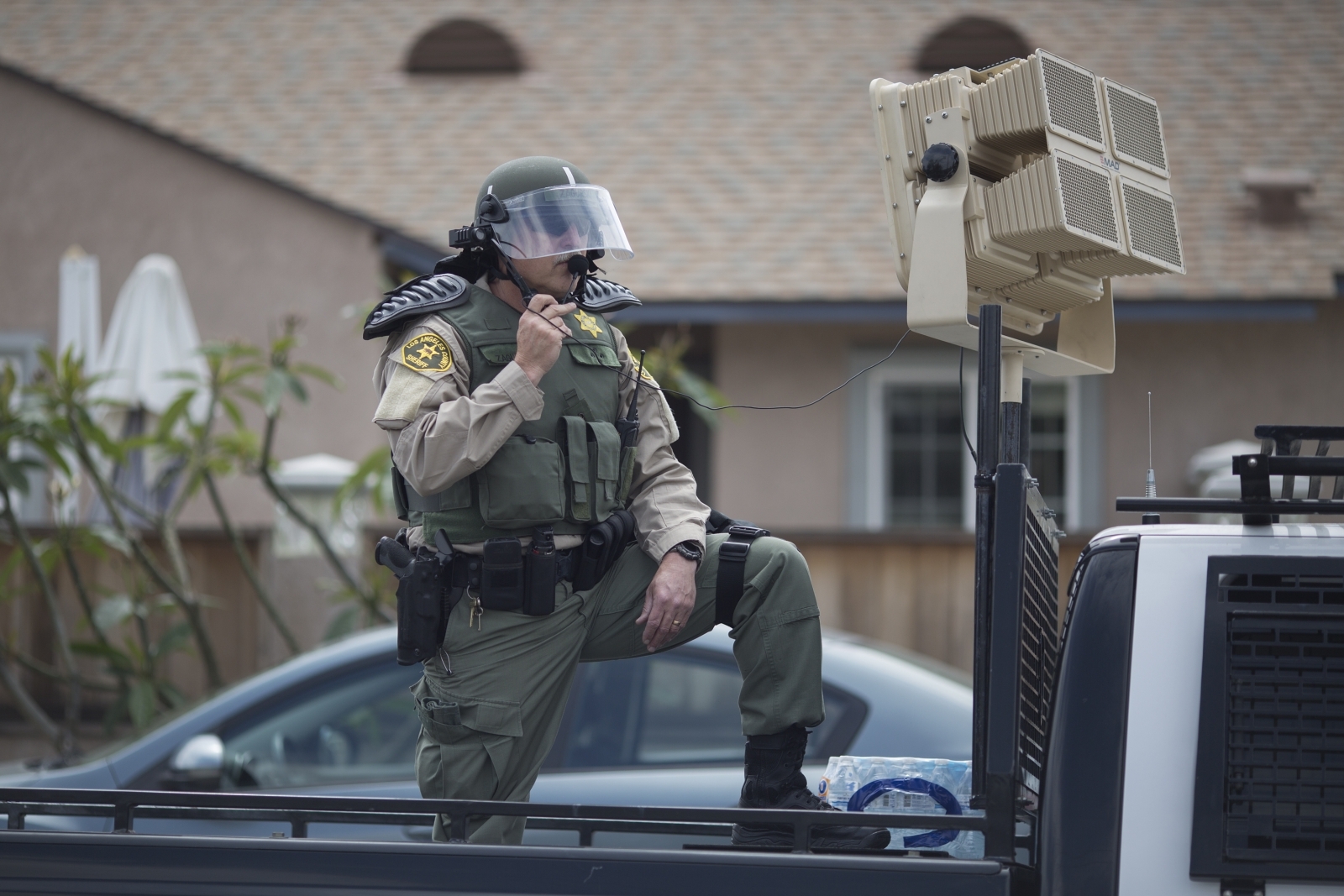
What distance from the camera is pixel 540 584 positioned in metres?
2.60

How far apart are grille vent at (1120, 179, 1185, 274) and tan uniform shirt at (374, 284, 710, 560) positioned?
3.26 ft

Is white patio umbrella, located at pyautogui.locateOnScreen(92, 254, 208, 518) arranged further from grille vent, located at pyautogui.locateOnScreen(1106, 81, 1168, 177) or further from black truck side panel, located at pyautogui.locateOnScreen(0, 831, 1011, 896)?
grille vent, located at pyautogui.locateOnScreen(1106, 81, 1168, 177)

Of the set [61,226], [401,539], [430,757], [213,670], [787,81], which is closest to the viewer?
[430,757]

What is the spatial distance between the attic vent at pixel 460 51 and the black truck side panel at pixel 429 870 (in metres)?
9.34

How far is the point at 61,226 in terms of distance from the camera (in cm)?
Result: 926

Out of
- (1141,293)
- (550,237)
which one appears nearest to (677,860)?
(550,237)

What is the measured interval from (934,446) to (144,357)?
4.92 metres

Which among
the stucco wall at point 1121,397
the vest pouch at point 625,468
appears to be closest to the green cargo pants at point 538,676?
the vest pouch at point 625,468

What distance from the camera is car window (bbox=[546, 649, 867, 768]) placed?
4062mm

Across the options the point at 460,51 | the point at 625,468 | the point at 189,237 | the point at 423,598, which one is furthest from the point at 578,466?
the point at 460,51

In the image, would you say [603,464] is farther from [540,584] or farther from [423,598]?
[423,598]

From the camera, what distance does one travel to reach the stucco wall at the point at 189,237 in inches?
351

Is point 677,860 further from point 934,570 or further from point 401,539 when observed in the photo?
point 934,570

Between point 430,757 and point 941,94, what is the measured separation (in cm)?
156
